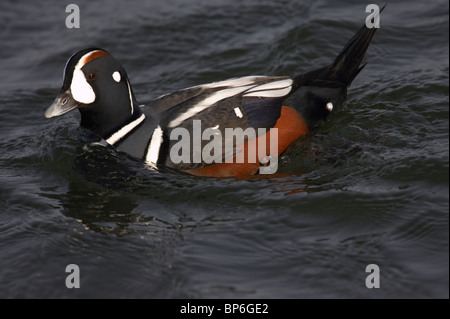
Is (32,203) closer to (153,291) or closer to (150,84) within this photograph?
(153,291)

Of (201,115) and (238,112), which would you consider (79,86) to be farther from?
(238,112)

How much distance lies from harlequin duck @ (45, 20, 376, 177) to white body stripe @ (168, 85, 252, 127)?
0.03 ft

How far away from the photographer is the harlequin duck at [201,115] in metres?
6.55

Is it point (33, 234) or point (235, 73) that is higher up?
point (235, 73)

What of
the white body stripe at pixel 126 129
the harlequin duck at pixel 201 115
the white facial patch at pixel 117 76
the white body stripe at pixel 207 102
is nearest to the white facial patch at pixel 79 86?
the harlequin duck at pixel 201 115

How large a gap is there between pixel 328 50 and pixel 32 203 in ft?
16.7

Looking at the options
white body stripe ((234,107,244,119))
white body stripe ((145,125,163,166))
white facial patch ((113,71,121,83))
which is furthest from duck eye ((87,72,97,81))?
white body stripe ((234,107,244,119))

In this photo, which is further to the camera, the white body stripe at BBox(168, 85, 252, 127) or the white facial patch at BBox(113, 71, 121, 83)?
the white facial patch at BBox(113, 71, 121, 83)

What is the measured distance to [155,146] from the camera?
6.67m

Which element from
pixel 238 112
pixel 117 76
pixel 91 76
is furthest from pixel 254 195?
pixel 91 76

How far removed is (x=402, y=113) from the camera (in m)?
7.49

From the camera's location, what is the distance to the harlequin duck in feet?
21.5

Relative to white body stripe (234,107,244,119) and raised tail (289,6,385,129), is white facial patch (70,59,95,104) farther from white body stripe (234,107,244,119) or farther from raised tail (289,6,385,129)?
raised tail (289,6,385,129)
